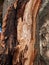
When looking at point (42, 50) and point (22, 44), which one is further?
point (22, 44)

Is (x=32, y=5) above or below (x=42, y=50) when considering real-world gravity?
above

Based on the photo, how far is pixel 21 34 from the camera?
86 centimetres

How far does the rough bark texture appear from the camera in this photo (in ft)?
2.73

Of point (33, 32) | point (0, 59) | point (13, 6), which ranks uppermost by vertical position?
point (13, 6)

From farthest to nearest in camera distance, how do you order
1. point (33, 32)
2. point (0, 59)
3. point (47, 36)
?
point (0, 59) → point (33, 32) → point (47, 36)

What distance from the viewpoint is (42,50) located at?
0.73m

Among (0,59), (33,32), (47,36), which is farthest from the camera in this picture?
(0,59)

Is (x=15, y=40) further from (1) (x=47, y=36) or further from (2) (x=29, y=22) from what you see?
(1) (x=47, y=36)

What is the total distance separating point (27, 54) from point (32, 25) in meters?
0.10

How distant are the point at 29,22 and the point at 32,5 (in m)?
0.07

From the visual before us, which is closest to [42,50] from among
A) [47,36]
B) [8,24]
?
[47,36]

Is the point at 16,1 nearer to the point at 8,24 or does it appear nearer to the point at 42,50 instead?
the point at 8,24

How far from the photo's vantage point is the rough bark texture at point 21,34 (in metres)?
0.83

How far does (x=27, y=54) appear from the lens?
83cm
